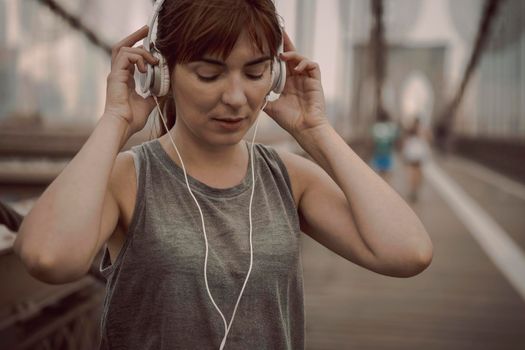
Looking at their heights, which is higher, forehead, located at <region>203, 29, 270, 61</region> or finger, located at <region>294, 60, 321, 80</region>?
forehead, located at <region>203, 29, 270, 61</region>

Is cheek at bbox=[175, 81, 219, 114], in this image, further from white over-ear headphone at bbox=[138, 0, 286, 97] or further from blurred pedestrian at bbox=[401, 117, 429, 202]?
blurred pedestrian at bbox=[401, 117, 429, 202]

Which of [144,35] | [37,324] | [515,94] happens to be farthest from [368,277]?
[515,94]

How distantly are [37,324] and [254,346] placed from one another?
183cm

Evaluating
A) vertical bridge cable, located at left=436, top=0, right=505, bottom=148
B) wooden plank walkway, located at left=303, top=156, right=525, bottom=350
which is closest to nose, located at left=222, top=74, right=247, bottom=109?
wooden plank walkway, located at left=303, top=156, right=525, bottom=350

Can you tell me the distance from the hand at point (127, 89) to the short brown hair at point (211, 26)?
6 centimetres

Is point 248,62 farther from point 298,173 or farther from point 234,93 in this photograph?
point 298,173

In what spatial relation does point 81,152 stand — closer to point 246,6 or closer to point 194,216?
point 194,216

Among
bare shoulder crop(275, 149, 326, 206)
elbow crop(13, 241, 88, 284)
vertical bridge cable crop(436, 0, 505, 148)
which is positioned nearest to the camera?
elbow crop(13, 241, 88, 284)

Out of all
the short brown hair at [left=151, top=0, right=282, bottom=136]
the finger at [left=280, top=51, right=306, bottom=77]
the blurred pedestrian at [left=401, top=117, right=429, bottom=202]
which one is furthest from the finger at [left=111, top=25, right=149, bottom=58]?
the blurred pedestrian at [left=401, top=117, right=429, bottom=202]

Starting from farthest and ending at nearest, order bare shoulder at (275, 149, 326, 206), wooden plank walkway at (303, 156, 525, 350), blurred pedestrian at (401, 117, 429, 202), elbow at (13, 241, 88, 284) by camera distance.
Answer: blurred pedestrian at (401, 117, 429, 202)
wooden plank walkway at (303, 156, 525, 350)
bare shoulder at (275, 149, 326, 206)
elbow at (13, 241, 88, 284)

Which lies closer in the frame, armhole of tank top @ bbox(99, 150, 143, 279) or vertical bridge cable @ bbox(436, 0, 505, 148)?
armhole of tank top @ bbox(99, 150, 143, 279)

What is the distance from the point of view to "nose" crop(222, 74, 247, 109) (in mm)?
991

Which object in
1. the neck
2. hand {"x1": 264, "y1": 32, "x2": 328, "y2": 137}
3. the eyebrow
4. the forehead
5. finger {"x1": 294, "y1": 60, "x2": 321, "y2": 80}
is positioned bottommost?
the neck

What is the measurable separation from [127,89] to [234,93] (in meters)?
0.19
